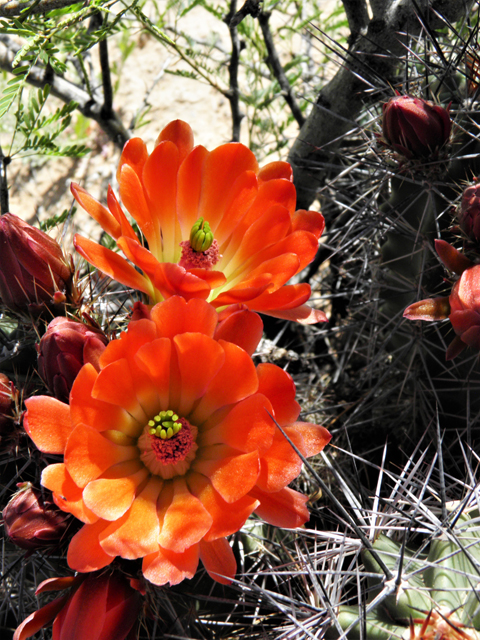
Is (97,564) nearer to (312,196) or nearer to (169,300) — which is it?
(169,300)

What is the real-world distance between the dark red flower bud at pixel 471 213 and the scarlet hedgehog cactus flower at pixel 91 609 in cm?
61

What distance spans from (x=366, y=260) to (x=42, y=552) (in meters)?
0.77

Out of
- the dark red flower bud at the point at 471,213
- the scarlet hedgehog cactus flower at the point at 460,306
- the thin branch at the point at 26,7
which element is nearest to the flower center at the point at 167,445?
the scarlet hedgehog cactus flower at the point at 460,306

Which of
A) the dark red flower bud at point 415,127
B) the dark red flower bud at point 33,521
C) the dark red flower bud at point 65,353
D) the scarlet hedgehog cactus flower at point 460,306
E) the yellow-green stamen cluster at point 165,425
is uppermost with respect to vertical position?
the dark red flower bud at point 415,127

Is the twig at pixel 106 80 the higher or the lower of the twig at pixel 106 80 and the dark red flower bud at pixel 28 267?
the higher

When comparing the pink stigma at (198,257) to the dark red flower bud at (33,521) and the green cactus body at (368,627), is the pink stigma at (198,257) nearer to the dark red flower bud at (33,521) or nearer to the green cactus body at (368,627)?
the dark red flower bud at (33,521)

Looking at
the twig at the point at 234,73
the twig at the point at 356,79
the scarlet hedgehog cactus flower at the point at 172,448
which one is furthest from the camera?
the twig at the point at 234,73

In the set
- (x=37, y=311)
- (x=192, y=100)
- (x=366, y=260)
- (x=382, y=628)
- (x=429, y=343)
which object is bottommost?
(x=382, y=628)

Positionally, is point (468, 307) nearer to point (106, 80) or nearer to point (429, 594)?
point (429, 594)

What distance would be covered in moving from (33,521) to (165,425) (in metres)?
0.18

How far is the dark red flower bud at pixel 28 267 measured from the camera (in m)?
0.70

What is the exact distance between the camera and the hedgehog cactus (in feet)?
2.07

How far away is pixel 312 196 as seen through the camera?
1427 millimetres

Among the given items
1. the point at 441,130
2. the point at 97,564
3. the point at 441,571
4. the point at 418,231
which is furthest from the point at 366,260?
the point at 97,564
